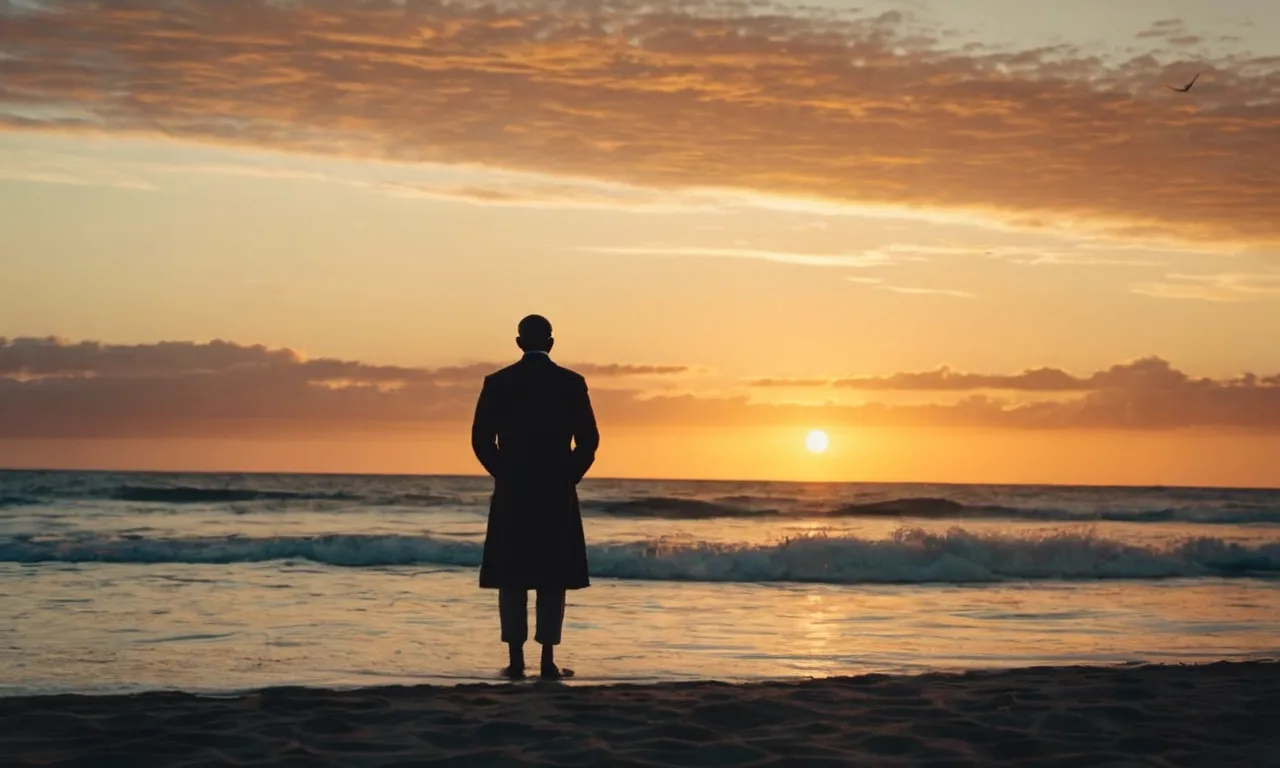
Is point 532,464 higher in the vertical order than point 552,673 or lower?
higher

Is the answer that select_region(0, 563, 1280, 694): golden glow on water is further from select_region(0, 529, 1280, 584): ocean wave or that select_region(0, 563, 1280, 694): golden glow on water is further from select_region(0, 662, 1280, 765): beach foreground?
select_region(0, 529, 1280, 584): ocean wave

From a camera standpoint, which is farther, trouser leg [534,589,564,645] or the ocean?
the ocean

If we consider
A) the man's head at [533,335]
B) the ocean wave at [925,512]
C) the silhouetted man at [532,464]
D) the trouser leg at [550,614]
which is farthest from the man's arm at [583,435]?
the ocean wave at [925,512]

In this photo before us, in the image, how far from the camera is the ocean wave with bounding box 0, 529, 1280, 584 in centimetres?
1742

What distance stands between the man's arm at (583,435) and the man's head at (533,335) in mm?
313

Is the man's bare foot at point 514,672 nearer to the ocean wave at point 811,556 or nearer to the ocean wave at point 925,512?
the ocean wave at point 811,556

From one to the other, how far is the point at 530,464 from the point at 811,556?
11495mm

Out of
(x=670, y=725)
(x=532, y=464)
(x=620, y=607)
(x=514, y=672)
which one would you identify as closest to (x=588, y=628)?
(x=620, y=607)

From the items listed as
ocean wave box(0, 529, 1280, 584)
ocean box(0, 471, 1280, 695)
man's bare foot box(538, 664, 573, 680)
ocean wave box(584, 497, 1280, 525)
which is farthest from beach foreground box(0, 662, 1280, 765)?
ocean wave box(584, 497, 1280, 525)

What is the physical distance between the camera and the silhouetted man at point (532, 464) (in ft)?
24.7

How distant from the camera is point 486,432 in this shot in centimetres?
757

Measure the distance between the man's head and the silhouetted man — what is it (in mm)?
73

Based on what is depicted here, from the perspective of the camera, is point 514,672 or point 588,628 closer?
point 514,672

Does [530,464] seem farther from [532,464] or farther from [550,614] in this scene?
[550,614]
